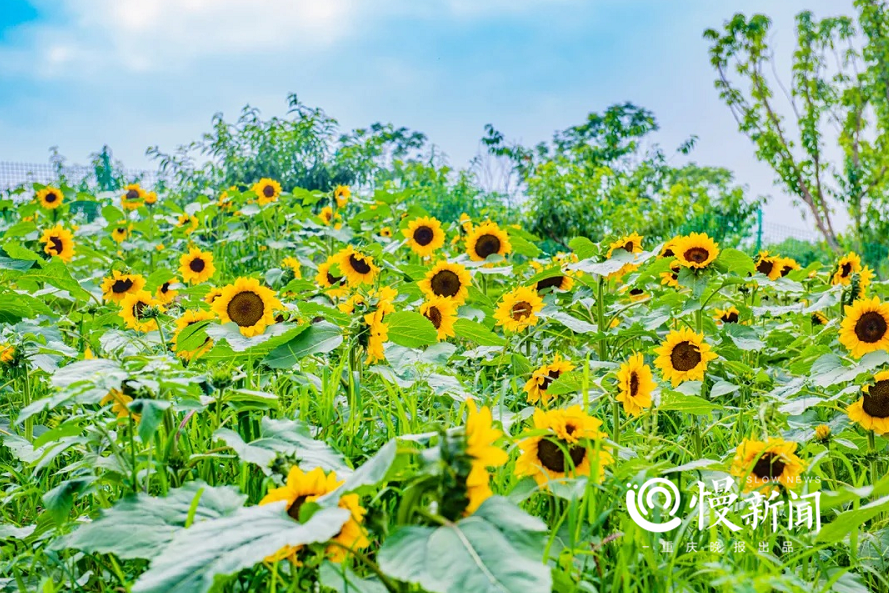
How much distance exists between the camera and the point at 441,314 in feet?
8.62

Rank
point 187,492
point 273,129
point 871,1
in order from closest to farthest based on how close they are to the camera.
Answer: point 187,492 < point 273,129 < point 871,1

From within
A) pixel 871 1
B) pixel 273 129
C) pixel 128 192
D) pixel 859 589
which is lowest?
pixel 859 589

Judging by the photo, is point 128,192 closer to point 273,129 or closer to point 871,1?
point 273,129

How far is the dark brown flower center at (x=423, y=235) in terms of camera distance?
380cm

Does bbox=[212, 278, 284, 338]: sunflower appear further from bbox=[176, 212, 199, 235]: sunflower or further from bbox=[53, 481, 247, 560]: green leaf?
bbox=[176, 212, 199, 235]: sunflower

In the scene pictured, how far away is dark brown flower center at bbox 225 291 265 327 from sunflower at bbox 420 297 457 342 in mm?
563

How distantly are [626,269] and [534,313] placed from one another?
418 millimetres

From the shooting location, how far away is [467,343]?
3623 mm

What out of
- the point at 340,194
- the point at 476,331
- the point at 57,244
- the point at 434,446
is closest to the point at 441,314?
the point at 476,331

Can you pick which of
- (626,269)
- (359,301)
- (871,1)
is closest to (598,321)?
(626,269)

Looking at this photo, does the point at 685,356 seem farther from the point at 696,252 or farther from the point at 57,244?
the point at 57,244

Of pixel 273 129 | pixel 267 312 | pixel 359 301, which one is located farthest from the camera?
pixel 273 129

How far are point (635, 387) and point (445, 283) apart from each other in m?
1.09

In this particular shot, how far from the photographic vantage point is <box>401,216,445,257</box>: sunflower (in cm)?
379
